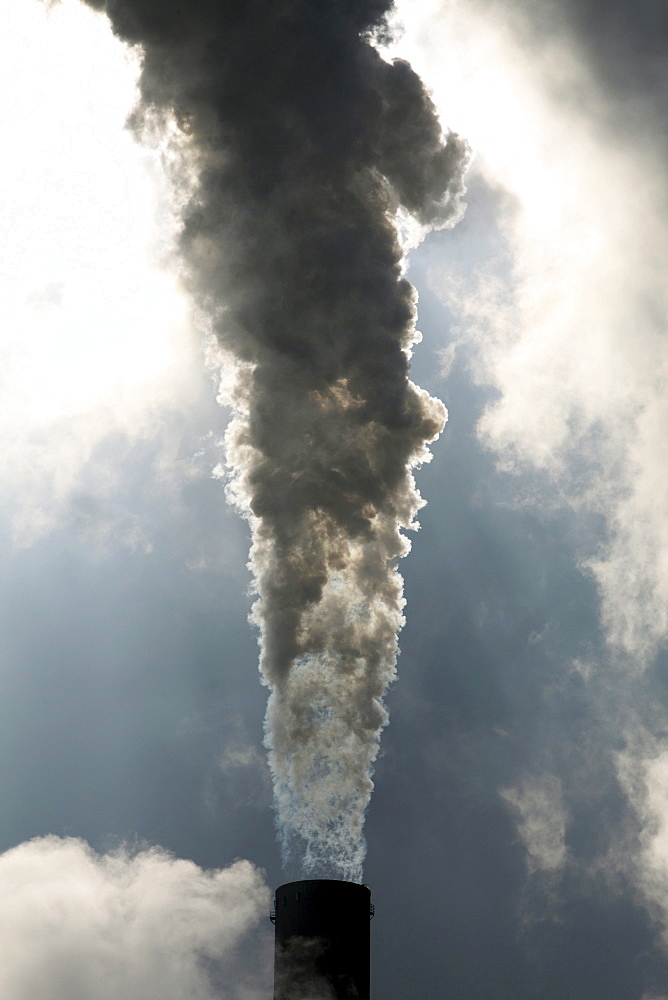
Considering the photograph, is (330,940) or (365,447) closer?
(330,940)

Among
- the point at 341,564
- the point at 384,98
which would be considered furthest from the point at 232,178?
the point at 341,564

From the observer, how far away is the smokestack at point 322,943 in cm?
5841

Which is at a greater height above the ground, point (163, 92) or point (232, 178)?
point (163, 92)

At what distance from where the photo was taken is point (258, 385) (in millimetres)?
66562

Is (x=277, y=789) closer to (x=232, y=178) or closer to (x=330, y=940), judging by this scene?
(x=330, y=940)

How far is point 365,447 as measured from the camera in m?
66.9

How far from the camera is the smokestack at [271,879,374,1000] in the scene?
2299 inches

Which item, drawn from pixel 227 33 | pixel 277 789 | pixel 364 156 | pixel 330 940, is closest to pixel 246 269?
pixel 364 156

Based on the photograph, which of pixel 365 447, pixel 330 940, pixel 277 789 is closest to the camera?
pixel 330 940

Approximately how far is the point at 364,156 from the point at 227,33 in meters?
11.9

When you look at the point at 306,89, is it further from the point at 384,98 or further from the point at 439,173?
the point at 439,173

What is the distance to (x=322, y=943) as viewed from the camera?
193ft

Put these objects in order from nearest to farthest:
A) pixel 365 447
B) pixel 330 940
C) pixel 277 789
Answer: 1. pixel 330 940
2. pixel 277 789
3. pixel 365 447

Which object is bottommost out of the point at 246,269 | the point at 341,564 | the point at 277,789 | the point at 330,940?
the point at 330,940
